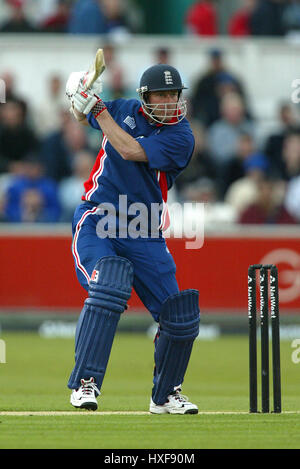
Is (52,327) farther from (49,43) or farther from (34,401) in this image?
(34,401)

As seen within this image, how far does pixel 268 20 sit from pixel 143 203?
34.3ft

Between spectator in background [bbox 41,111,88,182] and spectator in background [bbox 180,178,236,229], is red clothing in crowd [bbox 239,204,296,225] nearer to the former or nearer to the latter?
spectator in background [bbox 180,178,236,229]

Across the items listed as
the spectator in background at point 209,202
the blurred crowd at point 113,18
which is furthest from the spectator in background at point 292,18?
the spectator in background at point 209,202

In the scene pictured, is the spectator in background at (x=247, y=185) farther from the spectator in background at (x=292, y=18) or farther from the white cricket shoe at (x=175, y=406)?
the white cricket shoe at (x=175, y=406)

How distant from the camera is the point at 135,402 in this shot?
324 inches

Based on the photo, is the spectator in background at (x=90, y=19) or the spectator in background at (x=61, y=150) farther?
the spectator in background at (x=90, y=19)

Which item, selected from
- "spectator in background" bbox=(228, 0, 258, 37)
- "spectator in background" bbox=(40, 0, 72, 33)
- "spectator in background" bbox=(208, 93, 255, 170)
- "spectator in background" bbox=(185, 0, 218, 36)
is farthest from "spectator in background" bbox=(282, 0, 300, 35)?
"spectator in background" bbox=(40, 0, 72, 33)

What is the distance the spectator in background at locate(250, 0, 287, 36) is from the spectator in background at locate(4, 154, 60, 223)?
15.1 feet

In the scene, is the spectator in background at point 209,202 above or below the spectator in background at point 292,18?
below

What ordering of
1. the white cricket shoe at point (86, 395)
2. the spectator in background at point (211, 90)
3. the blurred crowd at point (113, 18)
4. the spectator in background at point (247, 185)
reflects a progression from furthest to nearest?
1. the blurred crowd at point (113, 18)
2. the spectator in background at point (211, 90)
3. the spectator in background at point (247, 185)
4. the white cricket shoe at point (86, 395)

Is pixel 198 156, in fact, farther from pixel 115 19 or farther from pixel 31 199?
pixel 115 19

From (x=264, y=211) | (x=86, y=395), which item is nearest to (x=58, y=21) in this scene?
(x=264, y=211)

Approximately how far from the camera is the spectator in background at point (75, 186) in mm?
14352

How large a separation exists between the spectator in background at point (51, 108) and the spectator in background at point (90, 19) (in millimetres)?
1157
